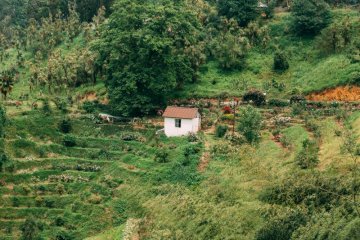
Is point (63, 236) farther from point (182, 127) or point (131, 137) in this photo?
point (182, 127)

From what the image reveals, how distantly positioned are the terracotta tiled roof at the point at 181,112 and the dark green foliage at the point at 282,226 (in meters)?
21.6

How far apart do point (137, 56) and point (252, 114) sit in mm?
13035

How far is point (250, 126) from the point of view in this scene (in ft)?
159

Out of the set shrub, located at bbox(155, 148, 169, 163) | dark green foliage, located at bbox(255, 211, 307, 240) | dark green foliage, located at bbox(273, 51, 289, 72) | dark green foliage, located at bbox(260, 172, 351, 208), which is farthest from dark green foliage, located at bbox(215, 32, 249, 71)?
dark green foliage, located at bbox(255, 211, 307, 240)

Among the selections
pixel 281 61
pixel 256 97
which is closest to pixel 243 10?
pixel 281 61

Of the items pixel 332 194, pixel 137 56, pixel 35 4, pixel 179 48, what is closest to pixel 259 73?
pixel 179 48

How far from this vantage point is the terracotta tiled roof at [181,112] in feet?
169

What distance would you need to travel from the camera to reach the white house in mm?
51656

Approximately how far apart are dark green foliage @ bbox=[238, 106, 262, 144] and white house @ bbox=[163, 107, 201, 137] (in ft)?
14.7

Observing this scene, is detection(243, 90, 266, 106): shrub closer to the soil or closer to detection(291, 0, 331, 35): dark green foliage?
the soil

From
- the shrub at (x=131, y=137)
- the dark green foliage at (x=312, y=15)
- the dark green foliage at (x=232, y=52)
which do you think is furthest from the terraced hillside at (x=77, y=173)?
the dark green foliage at (x=312, y=15)

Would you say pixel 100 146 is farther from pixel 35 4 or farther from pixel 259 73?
pixel 35 4

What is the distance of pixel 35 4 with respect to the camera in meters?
86.5

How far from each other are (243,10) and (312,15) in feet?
22.6
